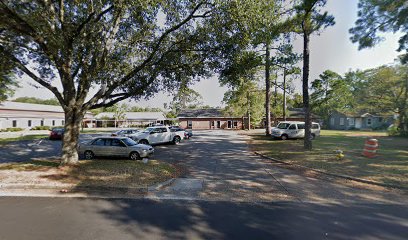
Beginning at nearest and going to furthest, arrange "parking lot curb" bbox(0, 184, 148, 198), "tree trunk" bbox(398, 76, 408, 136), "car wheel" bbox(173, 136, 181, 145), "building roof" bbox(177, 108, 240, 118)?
"parking lot curb" bbox(0, 184, 148, 198) → "car wheel" bbox(173, 136, 181, 145) → "tree trunk" bbox(398, 76, 408, 136) → "building roof" bbox(177, 108, 240, 118)

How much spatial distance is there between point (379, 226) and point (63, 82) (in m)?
11.4

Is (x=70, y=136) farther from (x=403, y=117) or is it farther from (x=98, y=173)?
(x=403, y=117)

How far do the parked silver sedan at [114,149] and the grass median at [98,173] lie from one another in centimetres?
207

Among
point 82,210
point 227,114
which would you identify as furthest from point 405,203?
point 227,114

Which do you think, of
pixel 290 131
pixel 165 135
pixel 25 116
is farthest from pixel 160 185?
pixel 25 116

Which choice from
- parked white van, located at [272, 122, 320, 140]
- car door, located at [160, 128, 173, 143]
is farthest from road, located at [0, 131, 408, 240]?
parked white van, located at [272, 122, 320, 140]

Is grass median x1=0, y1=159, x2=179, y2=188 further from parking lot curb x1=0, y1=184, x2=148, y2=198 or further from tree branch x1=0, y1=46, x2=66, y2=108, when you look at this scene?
tree branch x1=0, y1=46, x2=66, y2=108

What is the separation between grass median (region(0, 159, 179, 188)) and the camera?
305 inches

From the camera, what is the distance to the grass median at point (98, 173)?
775cm

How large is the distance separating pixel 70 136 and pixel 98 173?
2.42 meters

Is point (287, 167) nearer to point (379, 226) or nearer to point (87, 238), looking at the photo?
point (379, 226)

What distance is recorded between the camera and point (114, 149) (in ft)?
41.7

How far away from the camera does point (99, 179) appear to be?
7996mm

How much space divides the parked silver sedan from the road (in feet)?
16.9
